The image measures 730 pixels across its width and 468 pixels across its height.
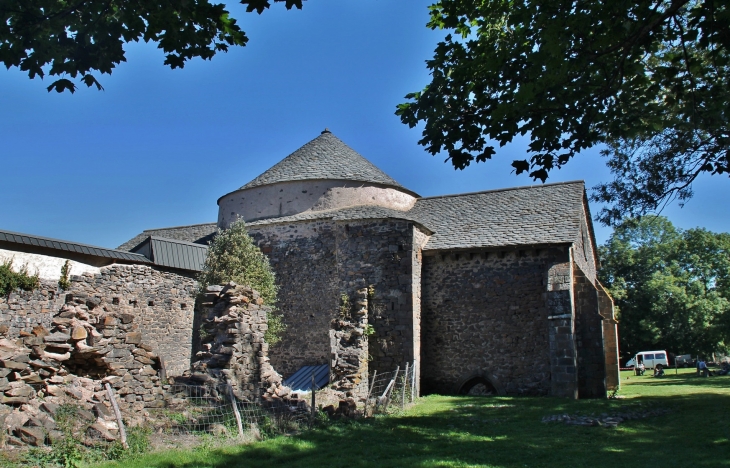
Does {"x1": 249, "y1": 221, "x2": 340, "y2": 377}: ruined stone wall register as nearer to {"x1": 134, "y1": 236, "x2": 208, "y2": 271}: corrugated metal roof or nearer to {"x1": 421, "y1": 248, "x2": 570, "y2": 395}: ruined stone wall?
{"x1": 134, "y1": 236, "x2": 208, "y2": 271}: corrugated metal roof

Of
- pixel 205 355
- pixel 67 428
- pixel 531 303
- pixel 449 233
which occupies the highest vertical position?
pixel 449 233

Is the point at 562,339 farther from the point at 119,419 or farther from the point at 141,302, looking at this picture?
the point at 141,302

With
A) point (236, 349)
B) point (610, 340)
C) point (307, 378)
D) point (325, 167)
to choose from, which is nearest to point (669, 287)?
point (610, 340)

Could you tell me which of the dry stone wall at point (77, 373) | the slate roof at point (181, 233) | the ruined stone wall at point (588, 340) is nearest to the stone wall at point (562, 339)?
the ruined stone wall at point (588, 340)

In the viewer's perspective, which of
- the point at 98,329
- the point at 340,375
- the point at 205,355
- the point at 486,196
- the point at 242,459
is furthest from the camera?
the point at 486,196

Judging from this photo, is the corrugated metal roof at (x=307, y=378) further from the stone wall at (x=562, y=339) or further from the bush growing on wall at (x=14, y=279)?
the bush growing on wall at (x=14, y=279)

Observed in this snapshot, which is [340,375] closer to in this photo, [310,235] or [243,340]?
[243,340]

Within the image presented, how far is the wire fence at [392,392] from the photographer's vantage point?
42.4ft

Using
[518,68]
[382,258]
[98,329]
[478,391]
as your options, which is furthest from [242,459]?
[478,391]

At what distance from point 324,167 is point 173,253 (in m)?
6.40

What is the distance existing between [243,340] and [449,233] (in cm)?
1033

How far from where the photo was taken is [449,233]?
65.1 ft

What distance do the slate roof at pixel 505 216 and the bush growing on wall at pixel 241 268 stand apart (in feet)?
18.1

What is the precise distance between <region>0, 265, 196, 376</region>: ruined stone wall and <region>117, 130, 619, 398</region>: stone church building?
67.1 inches
